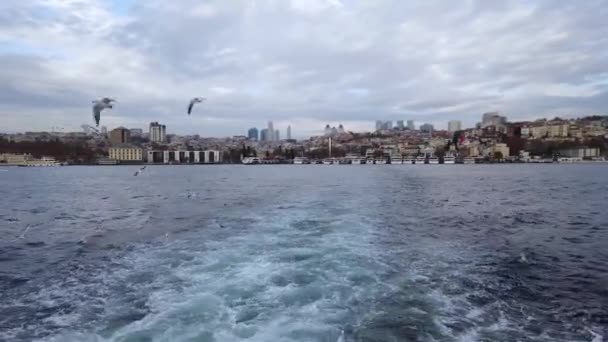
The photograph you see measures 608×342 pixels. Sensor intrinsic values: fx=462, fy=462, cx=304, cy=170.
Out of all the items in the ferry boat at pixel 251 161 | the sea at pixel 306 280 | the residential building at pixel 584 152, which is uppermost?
the residential building at pixel 584 152

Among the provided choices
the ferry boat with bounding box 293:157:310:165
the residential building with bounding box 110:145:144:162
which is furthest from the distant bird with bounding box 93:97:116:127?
the ferry boat with bounding box 293:157:310:165

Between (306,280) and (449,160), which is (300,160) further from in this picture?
(306,280)

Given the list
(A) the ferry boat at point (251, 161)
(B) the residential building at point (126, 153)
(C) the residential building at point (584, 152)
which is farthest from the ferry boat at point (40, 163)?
(C) the residential building at point (584, 152)

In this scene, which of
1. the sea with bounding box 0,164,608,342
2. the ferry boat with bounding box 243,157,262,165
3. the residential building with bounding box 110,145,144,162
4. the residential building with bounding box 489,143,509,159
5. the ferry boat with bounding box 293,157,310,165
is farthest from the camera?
the ferry boat with bounding box 293,157,310,165

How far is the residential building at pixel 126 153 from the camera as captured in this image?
5655 inches

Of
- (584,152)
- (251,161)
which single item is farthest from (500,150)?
(251,161)

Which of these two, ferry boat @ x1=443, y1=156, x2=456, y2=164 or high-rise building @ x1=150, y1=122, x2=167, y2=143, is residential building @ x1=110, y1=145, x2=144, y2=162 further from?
ferry boat @ x1=443, y1=156, x2=456, y2=164

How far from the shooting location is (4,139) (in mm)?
163750

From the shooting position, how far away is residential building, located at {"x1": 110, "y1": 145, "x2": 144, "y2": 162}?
14362 cm

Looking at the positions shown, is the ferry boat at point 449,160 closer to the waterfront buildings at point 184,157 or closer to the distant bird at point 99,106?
the waterfront buildings at point 184,157

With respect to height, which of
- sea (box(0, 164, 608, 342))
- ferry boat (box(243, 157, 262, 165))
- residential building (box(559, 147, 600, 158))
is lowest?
ferry boat (box(243, 157, 262, 165))

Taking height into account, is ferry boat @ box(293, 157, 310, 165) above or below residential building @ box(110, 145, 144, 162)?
below

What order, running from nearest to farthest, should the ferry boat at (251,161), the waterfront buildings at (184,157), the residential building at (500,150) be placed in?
1. the residential building at (500,150)
2. the waterfront buildings at (184,157)
3. the ferry boat at (251,161)

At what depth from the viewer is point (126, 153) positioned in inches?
5925
